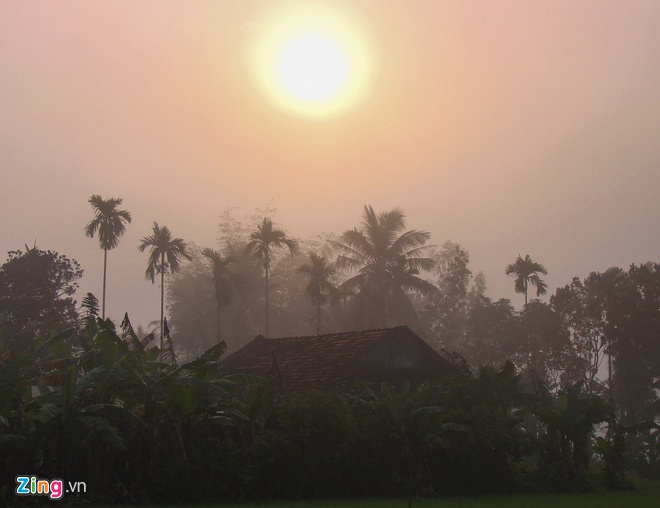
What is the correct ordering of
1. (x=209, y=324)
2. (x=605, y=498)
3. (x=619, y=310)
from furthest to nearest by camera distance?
(x=209, y=324) → (x=619, y=310) → (x=605, y=498)

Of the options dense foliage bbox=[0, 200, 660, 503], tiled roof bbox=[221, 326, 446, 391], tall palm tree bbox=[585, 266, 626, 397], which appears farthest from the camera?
tall palm tree bbox=[585, 266, 626, 397]

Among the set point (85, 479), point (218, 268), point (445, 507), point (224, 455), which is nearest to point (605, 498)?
point (445, 507)

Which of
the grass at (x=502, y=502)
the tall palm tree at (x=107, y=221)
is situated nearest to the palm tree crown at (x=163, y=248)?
the tall palm tree at (x=107, y=221)

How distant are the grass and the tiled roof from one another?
6.31 metres

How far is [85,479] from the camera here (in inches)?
762

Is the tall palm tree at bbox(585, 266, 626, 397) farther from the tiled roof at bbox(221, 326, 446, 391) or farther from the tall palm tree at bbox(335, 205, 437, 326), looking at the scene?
the tiled roof at bbox(221, 326, 446, 391)

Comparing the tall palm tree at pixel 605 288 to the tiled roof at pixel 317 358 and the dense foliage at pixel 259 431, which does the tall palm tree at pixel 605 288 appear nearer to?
the dense foliage at pixel 259 431

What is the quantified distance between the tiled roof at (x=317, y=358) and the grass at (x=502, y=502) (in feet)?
20.7

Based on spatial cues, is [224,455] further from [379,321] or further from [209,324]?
[209,324]

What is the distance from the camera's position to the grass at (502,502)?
19812 millimetres

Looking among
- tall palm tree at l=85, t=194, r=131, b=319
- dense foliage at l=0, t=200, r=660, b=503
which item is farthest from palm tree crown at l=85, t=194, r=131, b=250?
dense foliage at l=0, t=200, r=660, b=503

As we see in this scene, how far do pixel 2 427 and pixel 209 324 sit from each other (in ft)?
201

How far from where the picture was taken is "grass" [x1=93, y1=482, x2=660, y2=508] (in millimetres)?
19812

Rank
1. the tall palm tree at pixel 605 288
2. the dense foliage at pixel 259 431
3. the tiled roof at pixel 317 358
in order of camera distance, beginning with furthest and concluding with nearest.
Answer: the tall palm tree at pixel 605 288, the tiled roof at pixel 317 358, the dense foliage at pixel 259 431
